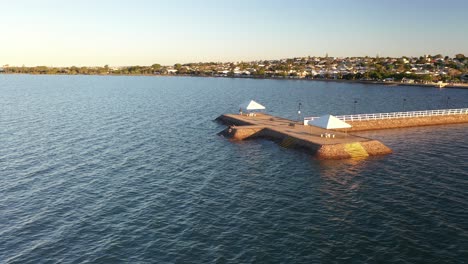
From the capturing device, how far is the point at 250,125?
66750 mm

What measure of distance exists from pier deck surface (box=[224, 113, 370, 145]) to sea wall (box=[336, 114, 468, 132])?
35.0 feet

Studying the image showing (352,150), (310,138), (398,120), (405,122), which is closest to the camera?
(352,150)

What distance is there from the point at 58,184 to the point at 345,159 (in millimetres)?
34579

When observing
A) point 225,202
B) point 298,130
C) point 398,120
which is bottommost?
point 225,202

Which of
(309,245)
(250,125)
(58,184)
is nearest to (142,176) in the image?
(58,184)

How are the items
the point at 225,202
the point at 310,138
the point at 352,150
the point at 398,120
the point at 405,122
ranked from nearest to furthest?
the point at 225,202
the point at 352,150
the point at 310,138
the point at 398,120
the point at 405,122

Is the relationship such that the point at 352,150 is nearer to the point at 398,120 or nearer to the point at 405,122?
the point at 398,120

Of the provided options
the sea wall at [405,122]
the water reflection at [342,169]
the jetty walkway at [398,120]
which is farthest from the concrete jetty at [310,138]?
the sea wall at [405,122]

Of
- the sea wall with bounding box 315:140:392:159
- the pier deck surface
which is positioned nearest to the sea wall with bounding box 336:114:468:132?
the pier deck surface

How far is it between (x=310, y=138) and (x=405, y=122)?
30326 millimetres

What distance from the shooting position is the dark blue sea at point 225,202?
26.7 m

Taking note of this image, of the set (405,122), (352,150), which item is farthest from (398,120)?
(352,150)

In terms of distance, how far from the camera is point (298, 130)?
6094cm

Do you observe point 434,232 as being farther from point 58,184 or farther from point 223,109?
point 223,109
